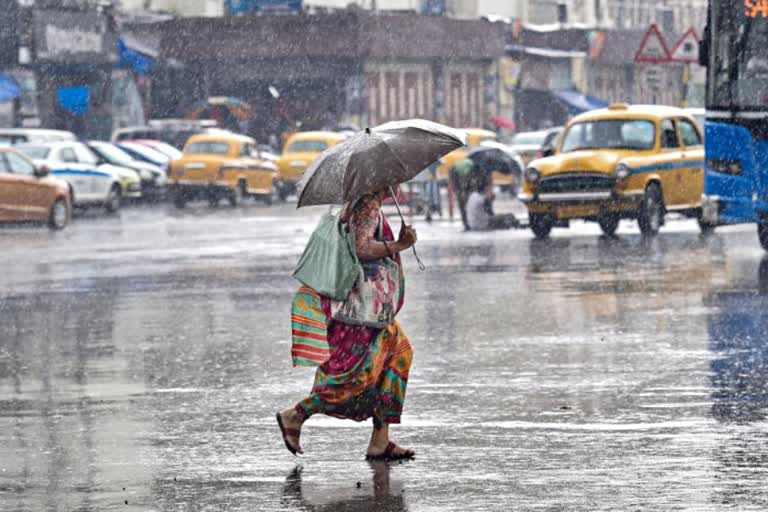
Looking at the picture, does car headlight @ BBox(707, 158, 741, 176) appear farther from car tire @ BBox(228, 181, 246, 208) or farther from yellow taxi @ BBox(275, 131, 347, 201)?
yellow taxi @ BBox(275, 131, 347, 201)

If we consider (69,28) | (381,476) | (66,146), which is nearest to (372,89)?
(69,28)

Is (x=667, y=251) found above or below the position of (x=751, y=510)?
below

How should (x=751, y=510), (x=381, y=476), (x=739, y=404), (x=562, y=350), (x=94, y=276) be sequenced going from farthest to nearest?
(x=94, y=276) < (x=562, y=350) < (x=739, y=404) < (x=381, y=476) < (x=751, y=510)

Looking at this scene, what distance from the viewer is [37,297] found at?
19.5 meters

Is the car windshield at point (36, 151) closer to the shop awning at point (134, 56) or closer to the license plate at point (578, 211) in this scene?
the license plate at point (578, 211)

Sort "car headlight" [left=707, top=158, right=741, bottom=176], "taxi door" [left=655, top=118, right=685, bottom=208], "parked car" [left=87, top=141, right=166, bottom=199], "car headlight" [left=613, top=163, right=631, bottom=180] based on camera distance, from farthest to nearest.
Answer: "parked car" [left=87, top=141, right=166, bottom=199]
"taxi door" [left=655, top=118, right=685, bottom=208]
"car headlight" [left=613, top=163, right=631, bottom=180]
"car headlight" [left=707, top=158, right=741, bottom=176]

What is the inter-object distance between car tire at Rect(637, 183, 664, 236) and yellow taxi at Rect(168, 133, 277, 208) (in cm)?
1766

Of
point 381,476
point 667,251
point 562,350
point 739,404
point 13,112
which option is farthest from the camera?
point 13,112

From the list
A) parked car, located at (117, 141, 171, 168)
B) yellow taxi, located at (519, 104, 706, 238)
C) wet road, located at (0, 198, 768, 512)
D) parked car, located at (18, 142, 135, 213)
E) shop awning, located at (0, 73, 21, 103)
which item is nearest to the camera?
wet road, located at (0, 198, 768, 512)

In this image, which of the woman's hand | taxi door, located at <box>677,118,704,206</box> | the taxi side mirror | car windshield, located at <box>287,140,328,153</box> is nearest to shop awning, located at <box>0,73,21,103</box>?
car windshield, located at <box>287,140,328,153</box>

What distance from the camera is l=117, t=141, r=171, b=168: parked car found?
4991 cm

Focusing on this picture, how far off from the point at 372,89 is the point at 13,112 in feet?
51.7

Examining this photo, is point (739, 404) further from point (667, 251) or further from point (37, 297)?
point (667, 251)

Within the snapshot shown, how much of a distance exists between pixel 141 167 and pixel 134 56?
54.6 feet
